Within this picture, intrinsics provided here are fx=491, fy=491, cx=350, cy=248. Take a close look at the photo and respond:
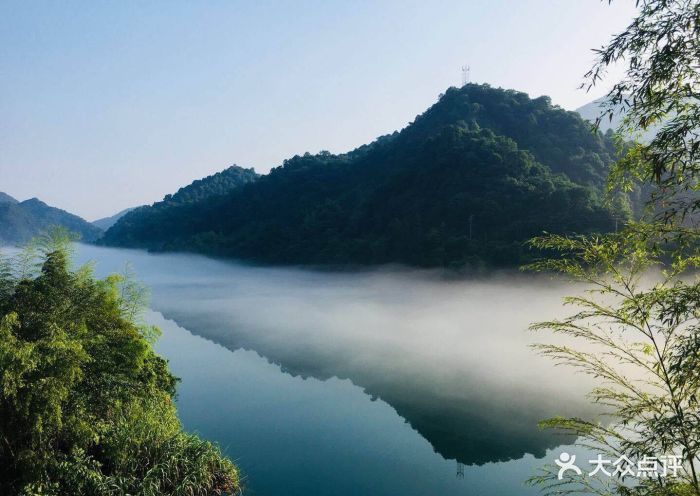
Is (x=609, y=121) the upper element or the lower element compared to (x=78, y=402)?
upper

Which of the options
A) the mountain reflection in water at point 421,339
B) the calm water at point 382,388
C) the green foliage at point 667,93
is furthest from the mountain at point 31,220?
the green foliage at point 667,93

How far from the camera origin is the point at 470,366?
24.6m

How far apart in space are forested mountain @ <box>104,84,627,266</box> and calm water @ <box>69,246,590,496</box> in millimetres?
4883

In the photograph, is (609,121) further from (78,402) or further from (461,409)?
(461,409)

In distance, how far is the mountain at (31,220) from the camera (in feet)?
437

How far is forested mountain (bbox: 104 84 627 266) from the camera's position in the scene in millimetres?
43688

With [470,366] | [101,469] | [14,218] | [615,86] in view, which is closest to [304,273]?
[470,366]

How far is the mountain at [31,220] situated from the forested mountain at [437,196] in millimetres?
71184

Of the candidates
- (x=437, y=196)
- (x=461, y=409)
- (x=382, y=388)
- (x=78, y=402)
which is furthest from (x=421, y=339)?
(x=78, y=402)

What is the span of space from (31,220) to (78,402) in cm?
16562

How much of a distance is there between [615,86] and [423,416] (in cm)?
1474

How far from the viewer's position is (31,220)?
14612 centimetres

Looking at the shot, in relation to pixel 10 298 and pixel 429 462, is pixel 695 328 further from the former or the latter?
pixel 429 462

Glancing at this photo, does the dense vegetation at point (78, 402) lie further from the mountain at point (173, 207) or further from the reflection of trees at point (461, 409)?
the mountain at point (173, 207)
